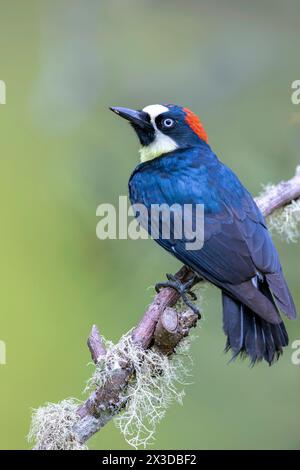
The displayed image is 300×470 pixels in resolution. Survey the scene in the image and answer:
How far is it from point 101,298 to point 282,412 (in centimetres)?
130

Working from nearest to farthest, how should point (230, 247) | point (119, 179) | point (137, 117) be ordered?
point (230, 247), point (137, 117), point (119, 179)

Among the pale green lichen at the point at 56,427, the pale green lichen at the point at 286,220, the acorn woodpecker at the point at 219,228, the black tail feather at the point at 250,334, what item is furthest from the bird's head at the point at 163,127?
the pale green lichen at the point at 56,427

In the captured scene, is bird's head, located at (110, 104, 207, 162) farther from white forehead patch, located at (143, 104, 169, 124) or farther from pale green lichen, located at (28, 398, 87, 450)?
pale green lichen, located at (28, 398, 87, 450)

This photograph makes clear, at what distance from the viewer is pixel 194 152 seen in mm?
3969

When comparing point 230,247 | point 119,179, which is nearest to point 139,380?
point 230,247

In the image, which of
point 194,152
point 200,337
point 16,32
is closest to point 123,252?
point 200,337

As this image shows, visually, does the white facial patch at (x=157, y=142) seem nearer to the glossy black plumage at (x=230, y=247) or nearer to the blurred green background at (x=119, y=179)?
the glossy black plumage at (x=230, y=247)

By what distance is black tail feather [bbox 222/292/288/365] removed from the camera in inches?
130

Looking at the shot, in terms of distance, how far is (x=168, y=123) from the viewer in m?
4.07

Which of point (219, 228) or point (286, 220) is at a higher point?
point (286, 220)

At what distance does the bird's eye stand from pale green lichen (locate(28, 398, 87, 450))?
1.58 meters

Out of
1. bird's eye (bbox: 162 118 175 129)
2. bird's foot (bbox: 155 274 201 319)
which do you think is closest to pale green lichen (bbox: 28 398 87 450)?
bird's foot (bbox: 155 274 201 319)

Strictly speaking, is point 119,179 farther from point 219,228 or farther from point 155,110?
point 219,228

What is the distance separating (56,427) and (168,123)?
1.76m
